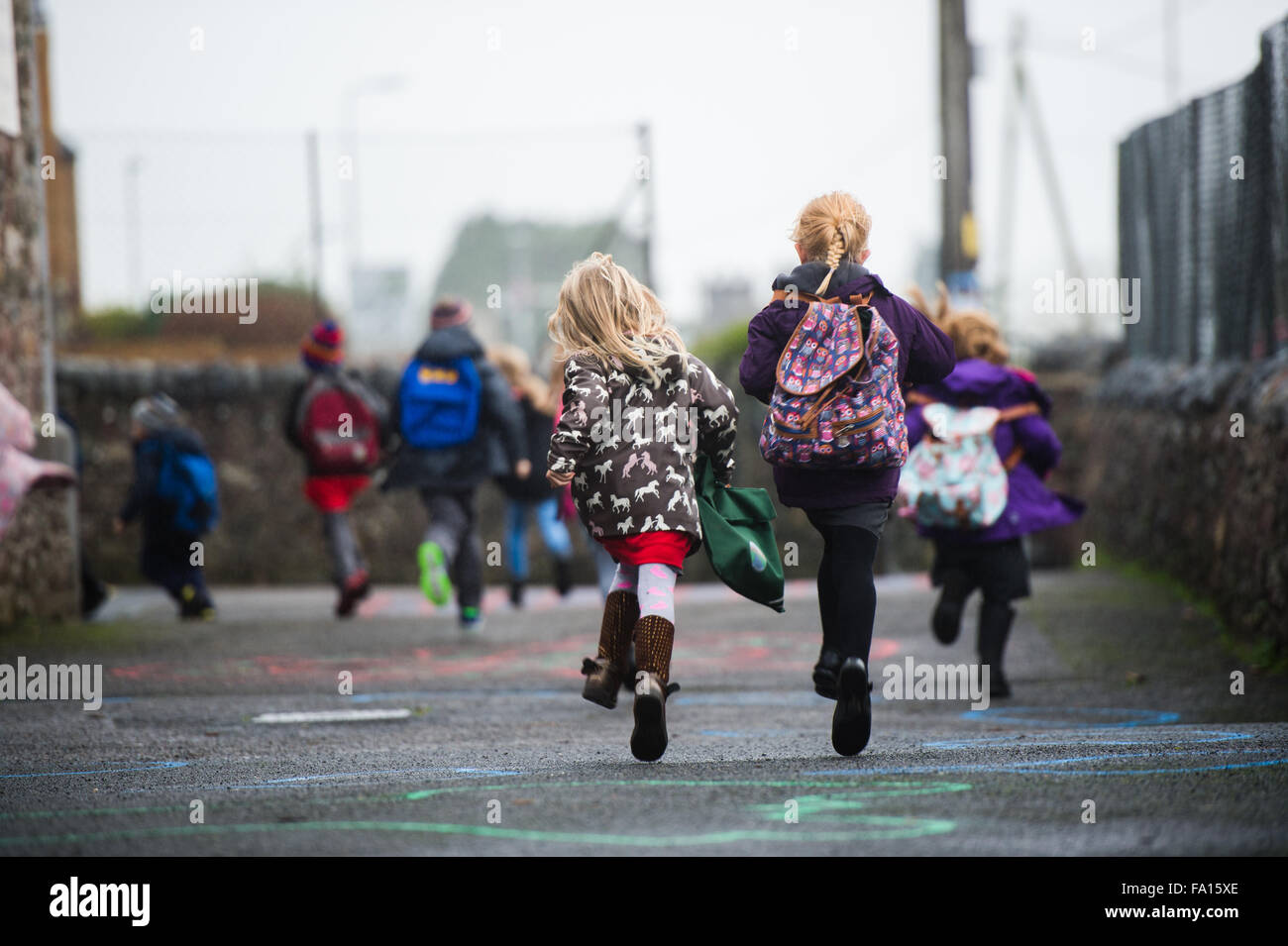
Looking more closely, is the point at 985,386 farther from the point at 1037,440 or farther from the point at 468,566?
the point at 468,566

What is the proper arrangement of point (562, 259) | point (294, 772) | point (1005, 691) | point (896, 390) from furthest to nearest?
point (562, 259) → point (1005, 691) → point (896, 390) → point (294, 772)

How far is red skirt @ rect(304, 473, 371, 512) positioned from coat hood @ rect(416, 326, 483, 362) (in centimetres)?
113

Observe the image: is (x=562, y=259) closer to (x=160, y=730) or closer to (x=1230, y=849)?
(x=160, y=730)

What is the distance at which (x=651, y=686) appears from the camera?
4738 millimetres

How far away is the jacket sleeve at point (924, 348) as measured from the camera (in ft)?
17.0

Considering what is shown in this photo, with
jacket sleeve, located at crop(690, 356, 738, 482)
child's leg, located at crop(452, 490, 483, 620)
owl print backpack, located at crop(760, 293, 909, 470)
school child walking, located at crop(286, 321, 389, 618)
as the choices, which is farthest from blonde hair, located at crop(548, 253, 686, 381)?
school child walking, located at crop(286, 321, 389, 618)

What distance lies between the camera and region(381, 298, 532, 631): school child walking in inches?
361

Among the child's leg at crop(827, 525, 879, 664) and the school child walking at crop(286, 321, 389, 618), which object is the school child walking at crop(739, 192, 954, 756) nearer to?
the child's leg at crop(827, 525, 879, 664)

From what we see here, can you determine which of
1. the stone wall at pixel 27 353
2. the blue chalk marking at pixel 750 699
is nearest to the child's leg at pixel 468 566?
the stone wall at pixel 27 353
